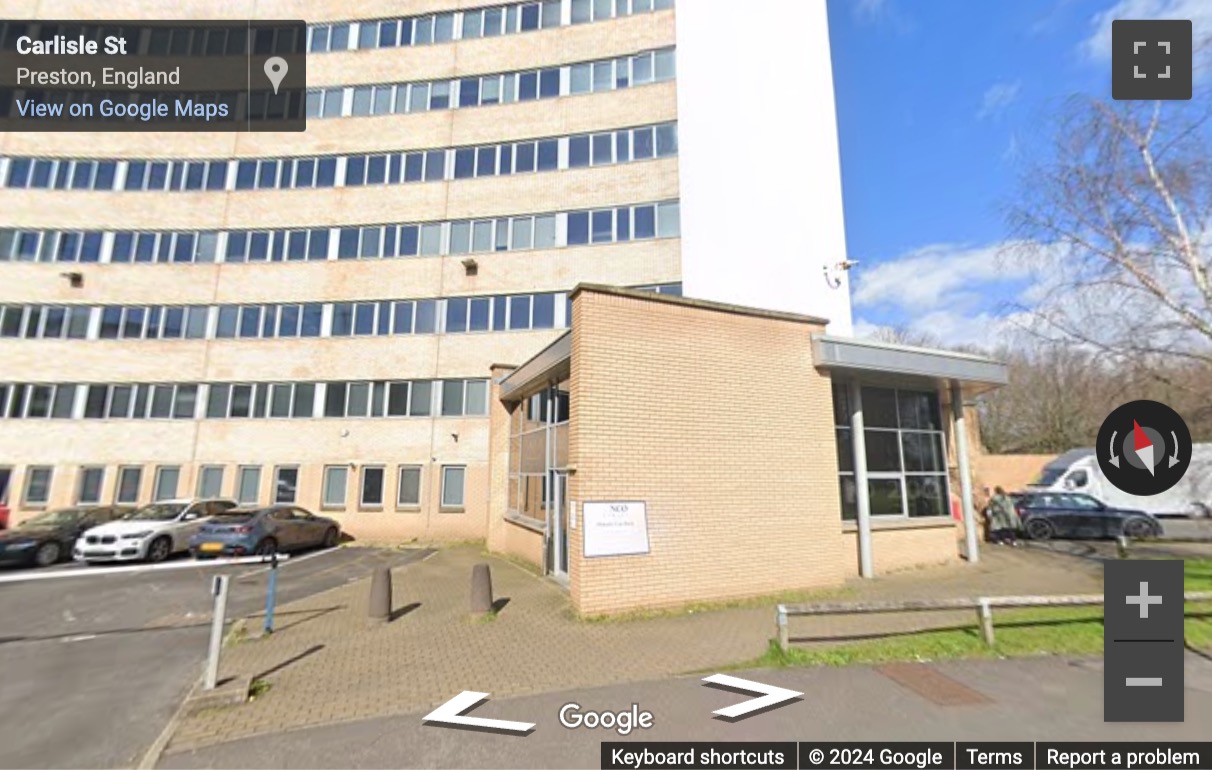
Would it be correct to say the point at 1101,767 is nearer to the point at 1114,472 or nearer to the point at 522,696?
the point at 1114,472

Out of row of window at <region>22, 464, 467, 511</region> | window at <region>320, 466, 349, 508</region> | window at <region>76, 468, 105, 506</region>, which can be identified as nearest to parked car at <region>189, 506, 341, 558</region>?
window at <region>320, 466, 349, 508</region>

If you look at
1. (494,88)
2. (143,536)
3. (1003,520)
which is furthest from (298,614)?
(494,88)

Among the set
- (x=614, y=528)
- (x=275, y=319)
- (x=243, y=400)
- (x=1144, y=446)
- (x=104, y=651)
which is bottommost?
(x=104, y=651)

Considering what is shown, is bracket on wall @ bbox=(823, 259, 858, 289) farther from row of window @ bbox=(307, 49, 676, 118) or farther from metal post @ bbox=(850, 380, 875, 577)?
metal post @ bbox=(850, 380, 875, 577)

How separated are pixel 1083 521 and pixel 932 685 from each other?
57.7 feet

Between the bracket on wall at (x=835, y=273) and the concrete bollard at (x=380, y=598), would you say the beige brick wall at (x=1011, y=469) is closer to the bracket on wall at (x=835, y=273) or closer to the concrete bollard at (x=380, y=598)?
the bracket on wall at (x=835, y=273)

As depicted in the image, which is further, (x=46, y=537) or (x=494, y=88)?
(x=494, y=88)

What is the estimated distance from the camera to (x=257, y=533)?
15391mm

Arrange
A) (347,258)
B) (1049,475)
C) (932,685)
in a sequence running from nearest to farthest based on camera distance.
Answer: (932,685) < (347,258) < (1049,475)

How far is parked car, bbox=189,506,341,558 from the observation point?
49.1 ft

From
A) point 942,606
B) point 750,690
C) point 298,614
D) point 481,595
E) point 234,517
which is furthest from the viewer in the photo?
point 234,517

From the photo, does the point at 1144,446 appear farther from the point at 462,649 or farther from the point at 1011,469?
the point at 1011,469

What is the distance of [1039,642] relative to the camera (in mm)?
7168

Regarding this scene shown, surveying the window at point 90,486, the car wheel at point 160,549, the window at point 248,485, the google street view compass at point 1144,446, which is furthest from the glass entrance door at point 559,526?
the window at point 90,486
